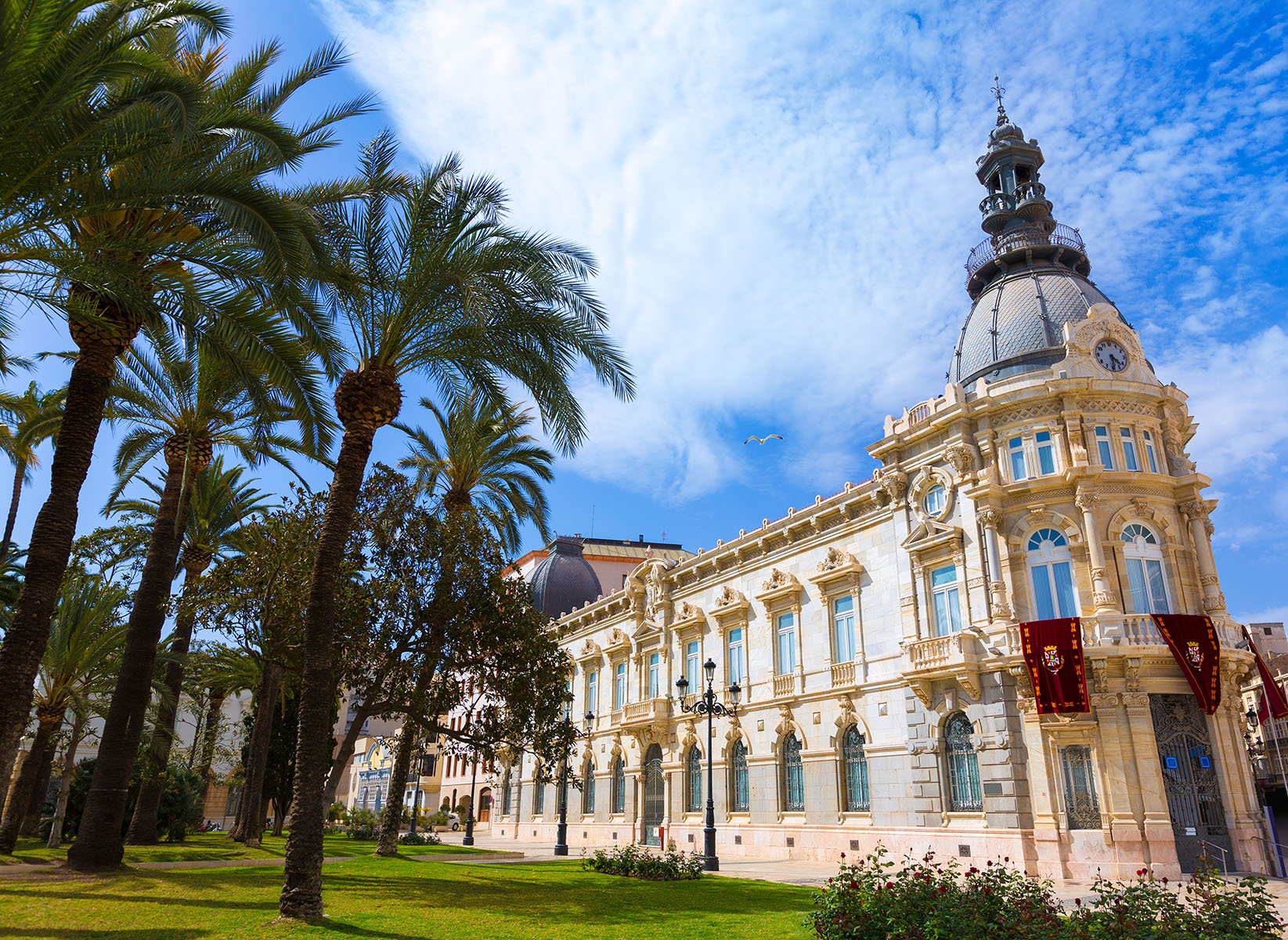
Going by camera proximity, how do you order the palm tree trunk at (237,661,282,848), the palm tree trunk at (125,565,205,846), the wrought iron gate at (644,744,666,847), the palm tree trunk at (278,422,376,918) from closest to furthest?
1. the palm tree trunk at (278,422,376,918)
2. the palm tree trunk at (125,565,205,846)
3. the palm tree trunk at (237,661,282,848)
4. the wrought iron gate at (644,744,666,847)

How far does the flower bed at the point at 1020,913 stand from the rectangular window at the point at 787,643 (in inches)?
761

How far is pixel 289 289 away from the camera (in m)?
15.7

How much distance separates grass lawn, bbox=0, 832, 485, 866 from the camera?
22.6m

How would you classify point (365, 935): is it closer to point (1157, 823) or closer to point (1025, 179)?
point (1157, 823)

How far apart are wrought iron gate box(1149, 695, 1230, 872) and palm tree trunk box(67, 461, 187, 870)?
2540 centimetres

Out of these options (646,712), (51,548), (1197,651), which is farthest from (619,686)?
(51,548)

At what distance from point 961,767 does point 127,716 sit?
21679 mm

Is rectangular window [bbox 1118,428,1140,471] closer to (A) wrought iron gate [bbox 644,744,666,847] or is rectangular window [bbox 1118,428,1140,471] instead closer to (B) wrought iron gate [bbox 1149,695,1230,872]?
(B) wrought iron gate [bbox 1149,695,1230,872]

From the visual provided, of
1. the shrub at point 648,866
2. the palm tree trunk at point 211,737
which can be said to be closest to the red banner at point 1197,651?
the shrub at point 648,866

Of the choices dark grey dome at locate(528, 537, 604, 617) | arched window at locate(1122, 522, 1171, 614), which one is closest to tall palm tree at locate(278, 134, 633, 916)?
arched window at locate(1122, 522, 1171, 614)

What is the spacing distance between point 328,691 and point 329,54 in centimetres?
1123

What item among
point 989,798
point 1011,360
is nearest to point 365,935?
point 989,798

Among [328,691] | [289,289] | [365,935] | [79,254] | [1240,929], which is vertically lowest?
[365,935]

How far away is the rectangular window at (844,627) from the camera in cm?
2867
